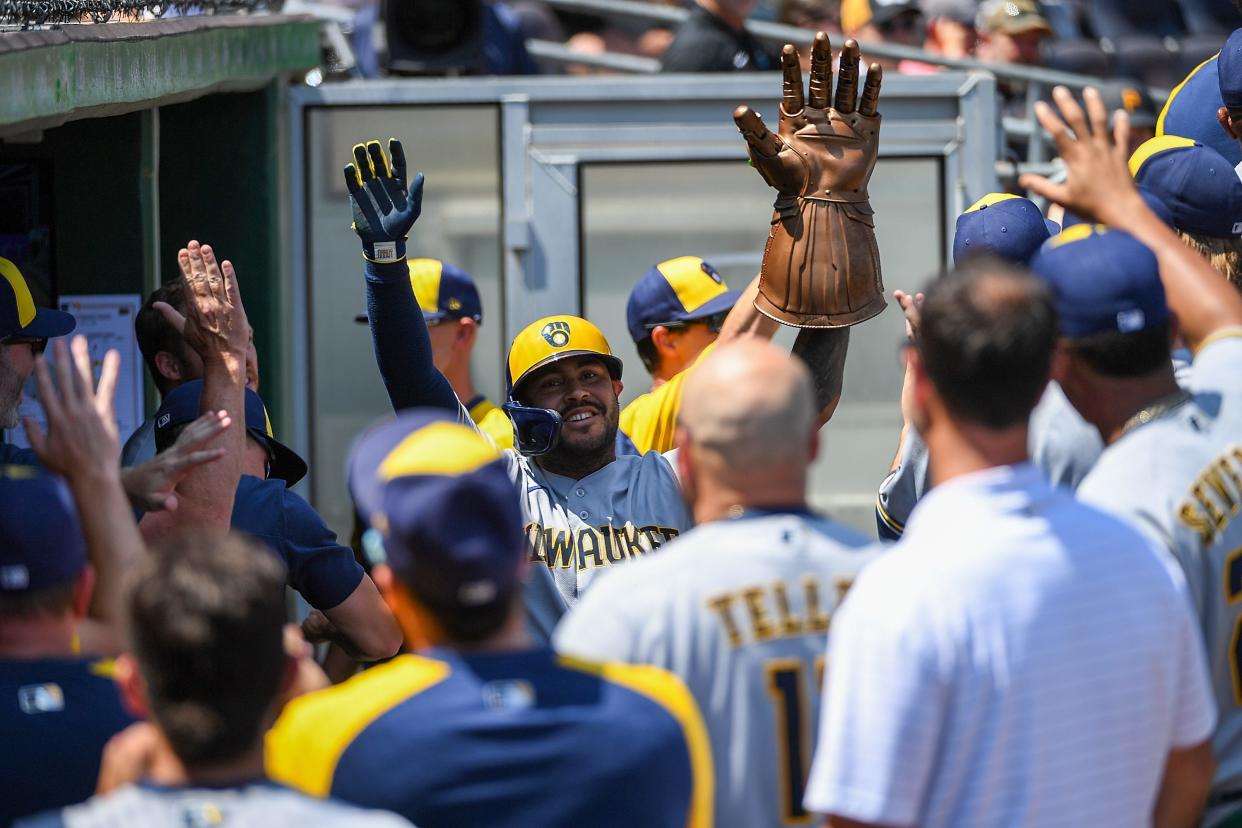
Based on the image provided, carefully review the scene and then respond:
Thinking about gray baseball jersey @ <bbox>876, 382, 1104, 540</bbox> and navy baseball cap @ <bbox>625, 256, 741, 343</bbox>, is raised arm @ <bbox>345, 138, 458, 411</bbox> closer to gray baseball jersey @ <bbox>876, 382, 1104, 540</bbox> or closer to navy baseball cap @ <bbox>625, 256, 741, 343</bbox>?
gray baseball jersey @ <bbox>876, 382, 1104, 540</bbox>

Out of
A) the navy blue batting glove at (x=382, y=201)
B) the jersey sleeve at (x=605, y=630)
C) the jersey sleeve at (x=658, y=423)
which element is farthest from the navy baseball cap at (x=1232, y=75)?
the jersey sleeve at (x=605, y=630)

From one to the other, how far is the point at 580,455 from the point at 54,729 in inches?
66.0

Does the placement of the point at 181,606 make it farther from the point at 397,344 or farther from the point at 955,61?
the point at 955,61

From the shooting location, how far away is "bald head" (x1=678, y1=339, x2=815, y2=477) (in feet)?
7.75

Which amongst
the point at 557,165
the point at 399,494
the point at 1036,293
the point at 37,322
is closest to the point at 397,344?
the point at 37,322

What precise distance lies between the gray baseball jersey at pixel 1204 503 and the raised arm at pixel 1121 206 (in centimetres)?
17

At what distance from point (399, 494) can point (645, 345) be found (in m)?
3.04

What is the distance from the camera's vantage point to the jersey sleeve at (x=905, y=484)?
Answer: 348 cm

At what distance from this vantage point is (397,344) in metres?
3.69

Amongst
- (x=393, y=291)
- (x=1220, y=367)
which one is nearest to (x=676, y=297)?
(x=393, y=291)

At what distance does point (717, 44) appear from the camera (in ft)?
22.1

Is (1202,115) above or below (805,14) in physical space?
below

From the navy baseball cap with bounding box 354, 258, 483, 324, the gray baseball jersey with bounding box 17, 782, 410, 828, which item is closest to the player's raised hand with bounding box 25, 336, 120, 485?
the gray baseball jersey with bounding box 17, 782, 410, 828

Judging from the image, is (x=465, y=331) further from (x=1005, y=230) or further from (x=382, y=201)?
(x=1005, y=230)
